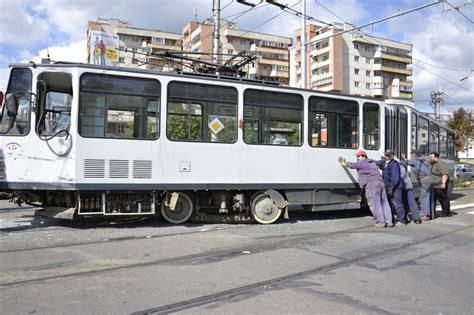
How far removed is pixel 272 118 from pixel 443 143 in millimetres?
8552

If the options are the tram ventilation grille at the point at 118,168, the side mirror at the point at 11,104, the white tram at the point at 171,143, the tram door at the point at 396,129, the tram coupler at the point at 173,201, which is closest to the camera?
the side mirror at the point at 11,104

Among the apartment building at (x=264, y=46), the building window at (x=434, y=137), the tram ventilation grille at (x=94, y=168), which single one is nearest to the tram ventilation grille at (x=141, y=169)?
the tram ventilation grille at (x=94, y=168)

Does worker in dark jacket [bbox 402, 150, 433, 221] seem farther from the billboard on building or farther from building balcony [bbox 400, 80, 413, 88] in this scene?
building balcony [bbox 400, 80, 413, 88]

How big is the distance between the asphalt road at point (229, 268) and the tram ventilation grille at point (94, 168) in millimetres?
1063

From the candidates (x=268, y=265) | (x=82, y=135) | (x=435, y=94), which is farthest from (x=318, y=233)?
(x=435, y=94)

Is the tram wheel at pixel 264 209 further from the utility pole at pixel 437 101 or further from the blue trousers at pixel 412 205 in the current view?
the utility pole at pixel 437 101

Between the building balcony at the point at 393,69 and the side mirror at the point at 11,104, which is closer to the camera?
the side mirror at the point at 11,104

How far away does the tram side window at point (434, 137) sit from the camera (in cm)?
1423

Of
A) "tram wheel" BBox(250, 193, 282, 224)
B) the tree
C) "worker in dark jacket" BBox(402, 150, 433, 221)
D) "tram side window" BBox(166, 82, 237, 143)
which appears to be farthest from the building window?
the tree

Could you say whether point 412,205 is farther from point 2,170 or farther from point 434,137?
point 2,170

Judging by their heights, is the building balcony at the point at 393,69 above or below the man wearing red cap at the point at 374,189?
above

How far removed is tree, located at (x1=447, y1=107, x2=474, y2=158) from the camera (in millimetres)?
49750

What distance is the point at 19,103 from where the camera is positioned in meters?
8.22

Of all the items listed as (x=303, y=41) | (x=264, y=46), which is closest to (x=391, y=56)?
(x=264, y=46)
